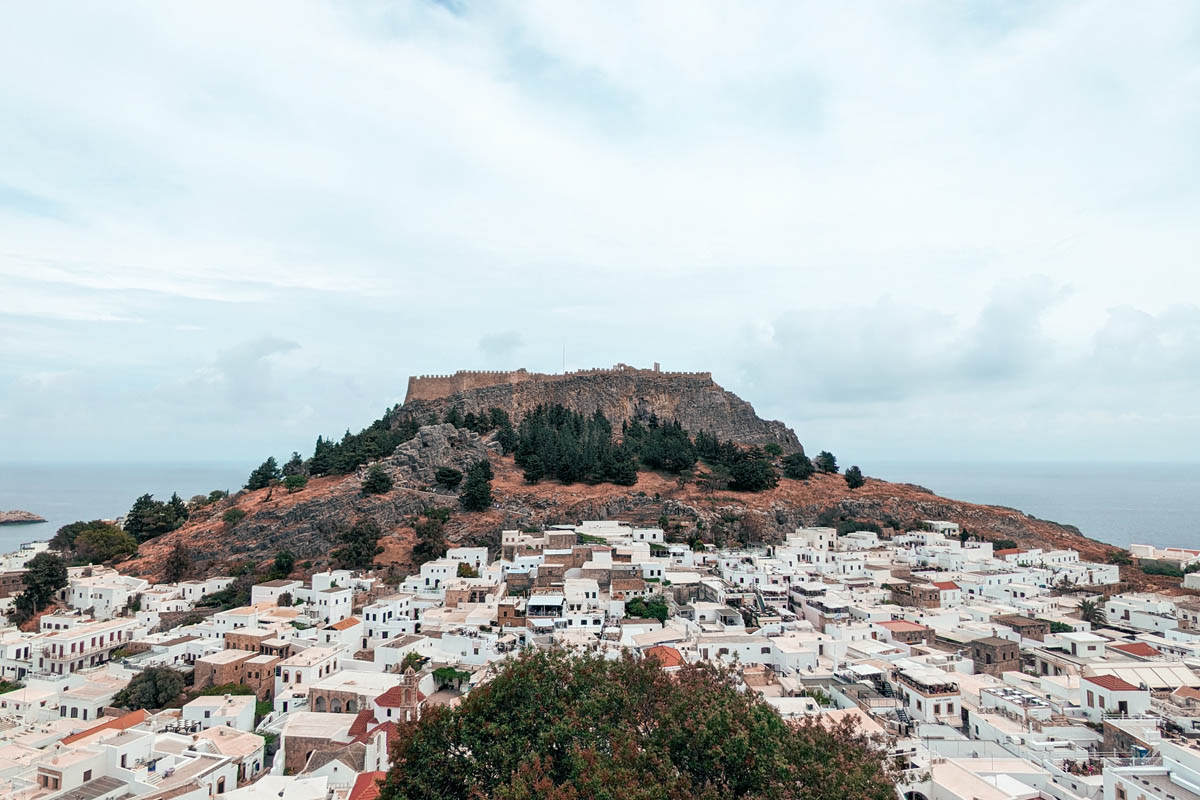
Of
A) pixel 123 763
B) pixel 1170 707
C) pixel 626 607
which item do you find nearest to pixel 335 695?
pixel 123 763

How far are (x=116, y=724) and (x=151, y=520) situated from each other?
92.9ft

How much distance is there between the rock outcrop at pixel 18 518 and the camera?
88250mm

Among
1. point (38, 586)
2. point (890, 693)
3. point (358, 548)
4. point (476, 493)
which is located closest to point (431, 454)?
point (476, 493)

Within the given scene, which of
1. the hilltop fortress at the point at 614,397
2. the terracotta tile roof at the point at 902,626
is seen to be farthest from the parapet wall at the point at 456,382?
the terracotta tile roof at the point at 902,626

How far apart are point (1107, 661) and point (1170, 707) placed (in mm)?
4619

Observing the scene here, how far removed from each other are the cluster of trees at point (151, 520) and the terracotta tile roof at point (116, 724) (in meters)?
26.5

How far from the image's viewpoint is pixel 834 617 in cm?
2633

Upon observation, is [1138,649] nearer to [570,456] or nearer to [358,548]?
[570,456]

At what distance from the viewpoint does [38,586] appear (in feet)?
102

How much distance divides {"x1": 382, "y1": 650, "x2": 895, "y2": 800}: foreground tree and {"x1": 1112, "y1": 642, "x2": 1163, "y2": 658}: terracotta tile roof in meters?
14.3

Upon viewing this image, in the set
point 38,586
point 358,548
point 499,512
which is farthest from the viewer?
point 499,512

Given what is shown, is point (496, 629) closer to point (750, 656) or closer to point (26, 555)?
point (750, 656)

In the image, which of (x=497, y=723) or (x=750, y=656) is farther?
(x=750, y=656)

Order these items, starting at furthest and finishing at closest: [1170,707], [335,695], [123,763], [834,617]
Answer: [834,617]
[335,695]
[1170,707]
[123,763]
